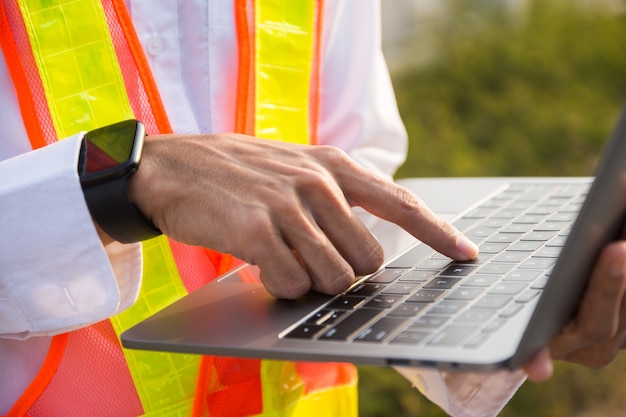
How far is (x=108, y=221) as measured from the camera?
3.32ft

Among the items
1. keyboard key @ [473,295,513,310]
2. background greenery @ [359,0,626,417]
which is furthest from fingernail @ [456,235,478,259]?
background greenery @ [359,0,626,417]

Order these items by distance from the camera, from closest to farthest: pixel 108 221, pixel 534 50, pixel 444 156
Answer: pixel 108 221 < pixel 444 156 < pixel 534 50

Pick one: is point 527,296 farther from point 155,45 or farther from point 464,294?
point 155,45

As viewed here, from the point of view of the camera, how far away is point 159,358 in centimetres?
123

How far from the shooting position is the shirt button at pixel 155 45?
1.29 meters

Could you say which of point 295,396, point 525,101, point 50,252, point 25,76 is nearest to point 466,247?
point 295,396

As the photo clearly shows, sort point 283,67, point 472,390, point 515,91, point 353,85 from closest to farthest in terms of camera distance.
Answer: point 472,390, point 283,67, point 353,85, point 515,91

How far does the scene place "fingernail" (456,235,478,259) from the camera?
1.10m

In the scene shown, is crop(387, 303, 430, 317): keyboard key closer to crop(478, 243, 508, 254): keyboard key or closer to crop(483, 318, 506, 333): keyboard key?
crop(483, 318, 506, 333): keyboard key

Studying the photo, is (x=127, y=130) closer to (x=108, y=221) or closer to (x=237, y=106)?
(x=108, y=221)

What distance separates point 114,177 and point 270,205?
173 millimetres

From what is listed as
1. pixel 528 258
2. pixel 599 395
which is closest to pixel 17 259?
pixel 528 258

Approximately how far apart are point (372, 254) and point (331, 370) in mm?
431

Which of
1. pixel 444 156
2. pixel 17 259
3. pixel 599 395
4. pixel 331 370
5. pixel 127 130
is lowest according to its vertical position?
pixel 599 395
